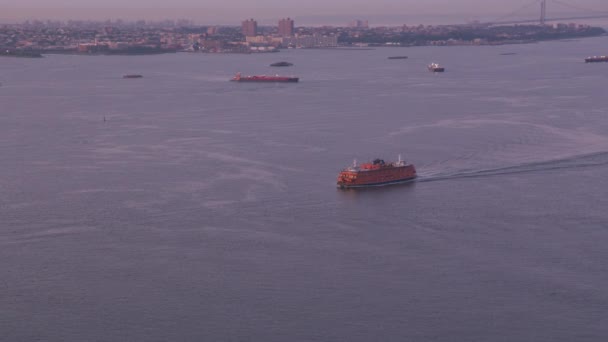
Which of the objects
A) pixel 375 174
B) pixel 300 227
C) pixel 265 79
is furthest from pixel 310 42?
pixel 300 227

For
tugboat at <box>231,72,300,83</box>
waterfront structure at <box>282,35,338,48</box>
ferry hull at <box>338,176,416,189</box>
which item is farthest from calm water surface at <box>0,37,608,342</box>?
waterfront structure at <box>282,35,338,48</box>

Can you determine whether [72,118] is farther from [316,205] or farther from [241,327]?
[241,327]

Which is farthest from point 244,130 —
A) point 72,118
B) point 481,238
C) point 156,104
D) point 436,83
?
point 436,83

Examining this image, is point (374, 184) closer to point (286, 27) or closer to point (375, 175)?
point (375, 175)

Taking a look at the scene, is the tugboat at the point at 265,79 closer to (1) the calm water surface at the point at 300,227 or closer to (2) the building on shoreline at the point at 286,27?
(1) the calm water surface at the point at 300,227

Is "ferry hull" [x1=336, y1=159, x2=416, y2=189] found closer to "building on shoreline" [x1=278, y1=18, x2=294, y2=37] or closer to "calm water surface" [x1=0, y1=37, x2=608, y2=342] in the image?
"calm water surface" [x1=0, y1=37, x2=608, y2=342]

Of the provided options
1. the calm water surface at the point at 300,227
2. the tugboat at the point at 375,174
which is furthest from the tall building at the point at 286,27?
the tugboat at the point at 375,174
